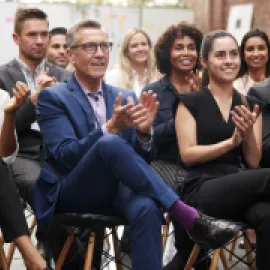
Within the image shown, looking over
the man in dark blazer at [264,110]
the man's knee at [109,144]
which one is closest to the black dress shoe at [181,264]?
the man in dark blazer at [264,110]

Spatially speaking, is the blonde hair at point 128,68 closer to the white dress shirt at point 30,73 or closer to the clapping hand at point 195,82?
the white dress shirt at point 30,73

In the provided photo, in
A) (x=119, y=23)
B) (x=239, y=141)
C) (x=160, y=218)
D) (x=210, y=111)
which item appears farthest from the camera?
(x=119, y=23)

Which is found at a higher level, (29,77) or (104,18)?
(104,18)

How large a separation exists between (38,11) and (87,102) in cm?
108

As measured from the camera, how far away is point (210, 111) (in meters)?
2.77

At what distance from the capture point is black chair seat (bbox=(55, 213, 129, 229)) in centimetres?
242

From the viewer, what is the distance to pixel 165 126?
3.03m

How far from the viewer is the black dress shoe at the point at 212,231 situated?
2.35 metres

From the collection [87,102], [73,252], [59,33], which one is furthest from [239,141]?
[59,33]

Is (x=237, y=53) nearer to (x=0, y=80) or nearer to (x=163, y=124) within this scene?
(x=163, y=124)

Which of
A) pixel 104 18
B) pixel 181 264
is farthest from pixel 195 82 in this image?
pixel 104 18

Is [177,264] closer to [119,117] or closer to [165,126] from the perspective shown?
[165,126]

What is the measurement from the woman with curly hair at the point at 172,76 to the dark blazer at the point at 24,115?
0.55 m

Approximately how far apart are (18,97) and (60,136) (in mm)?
303
